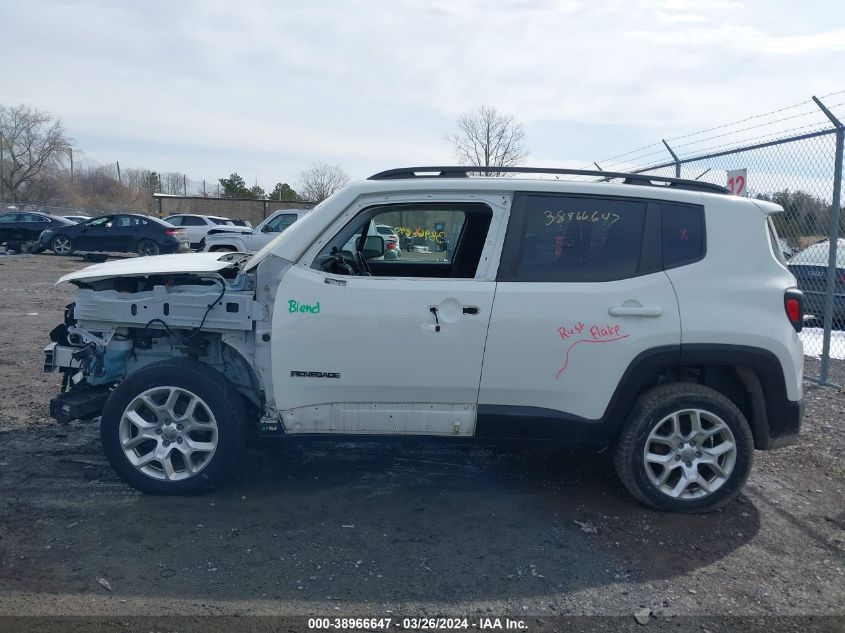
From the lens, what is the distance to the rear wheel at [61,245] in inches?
955

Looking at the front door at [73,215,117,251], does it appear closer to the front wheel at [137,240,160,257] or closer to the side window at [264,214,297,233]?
the front wheel at [137,240,160,257]

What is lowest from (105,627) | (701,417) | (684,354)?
(105,627)

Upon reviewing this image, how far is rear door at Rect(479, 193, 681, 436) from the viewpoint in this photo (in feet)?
13.7

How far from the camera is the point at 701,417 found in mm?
4332

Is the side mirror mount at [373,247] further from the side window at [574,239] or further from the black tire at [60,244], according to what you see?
the black tire at [60,244]

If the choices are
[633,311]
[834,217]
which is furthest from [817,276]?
[633,311]

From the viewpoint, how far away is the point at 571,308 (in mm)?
4176

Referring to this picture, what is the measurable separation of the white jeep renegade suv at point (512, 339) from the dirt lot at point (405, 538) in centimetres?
35

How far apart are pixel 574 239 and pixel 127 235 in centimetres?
2111

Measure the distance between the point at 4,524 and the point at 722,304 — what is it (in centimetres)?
432

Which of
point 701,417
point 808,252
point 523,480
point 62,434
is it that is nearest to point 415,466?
point 523,480

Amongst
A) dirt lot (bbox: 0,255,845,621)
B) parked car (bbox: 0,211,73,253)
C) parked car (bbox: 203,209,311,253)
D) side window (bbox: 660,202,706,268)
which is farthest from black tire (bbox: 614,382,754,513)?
parked car (bbox: 0,211,73,253)

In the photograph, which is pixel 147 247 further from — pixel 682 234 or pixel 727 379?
pixel 727 379

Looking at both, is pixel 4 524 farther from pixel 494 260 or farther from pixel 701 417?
pixel 701 417
